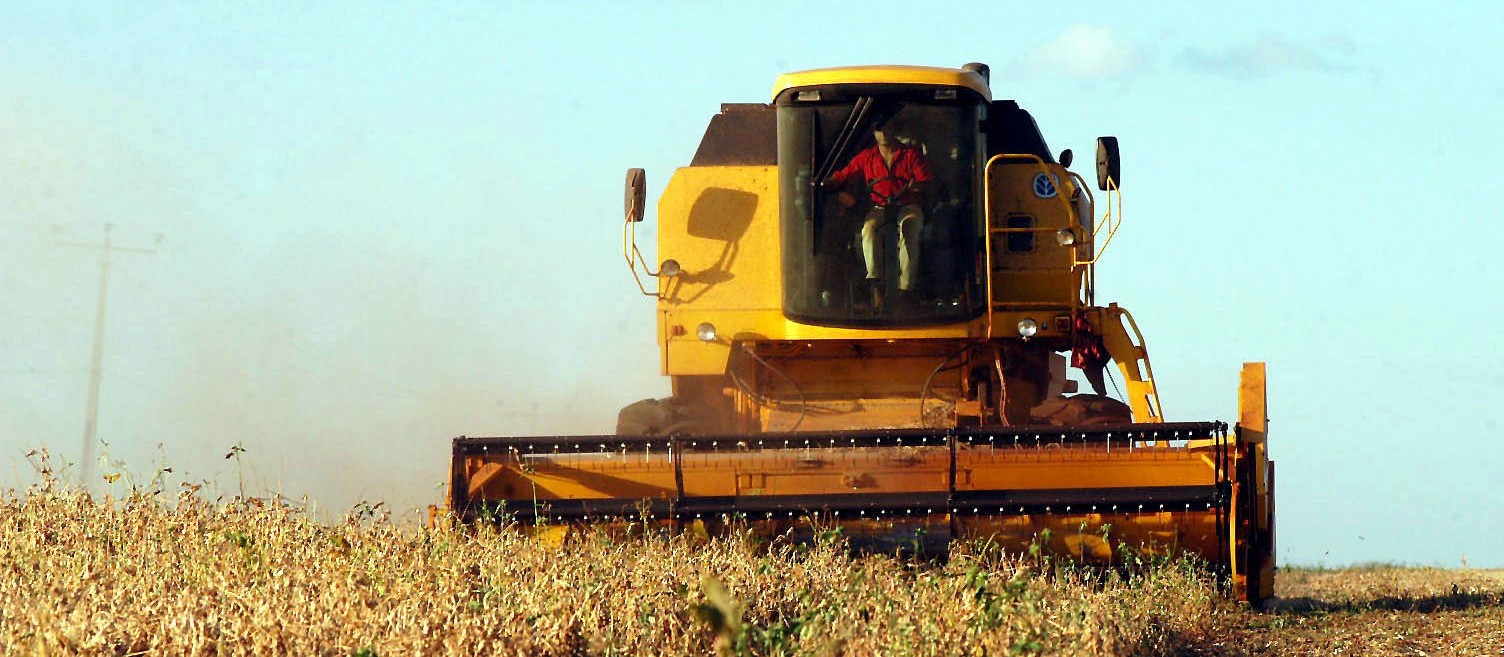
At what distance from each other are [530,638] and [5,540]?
9.78 feet

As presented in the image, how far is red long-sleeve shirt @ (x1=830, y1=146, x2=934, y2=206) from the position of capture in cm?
1102

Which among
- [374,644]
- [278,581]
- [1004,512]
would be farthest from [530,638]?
→ [1004,512]

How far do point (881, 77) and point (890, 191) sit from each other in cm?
66

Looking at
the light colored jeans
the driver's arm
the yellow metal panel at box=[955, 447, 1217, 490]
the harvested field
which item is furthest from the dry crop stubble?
the driver's arm

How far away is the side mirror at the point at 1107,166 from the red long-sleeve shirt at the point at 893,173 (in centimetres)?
95

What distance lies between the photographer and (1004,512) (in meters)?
9.12

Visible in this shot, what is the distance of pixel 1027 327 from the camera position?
1072 centimetres

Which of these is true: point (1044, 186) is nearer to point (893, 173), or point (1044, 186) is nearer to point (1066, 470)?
point (893, 173)

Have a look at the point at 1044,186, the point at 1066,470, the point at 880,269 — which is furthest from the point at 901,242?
the point at 1066,470

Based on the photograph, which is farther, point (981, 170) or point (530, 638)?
point (981, 170)

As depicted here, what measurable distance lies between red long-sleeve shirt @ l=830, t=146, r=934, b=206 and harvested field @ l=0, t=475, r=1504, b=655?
104 inches

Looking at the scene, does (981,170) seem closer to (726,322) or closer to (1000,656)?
(726,322)

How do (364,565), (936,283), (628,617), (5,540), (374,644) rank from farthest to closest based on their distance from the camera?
(936,283) < (5,540) < (364,565) < (628,617) < (374,644)

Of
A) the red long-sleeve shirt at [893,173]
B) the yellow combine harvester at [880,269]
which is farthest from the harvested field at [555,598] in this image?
the red long-sleeve shirt at [893,173]
